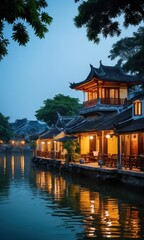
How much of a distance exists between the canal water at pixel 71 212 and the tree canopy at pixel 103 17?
6.15 m

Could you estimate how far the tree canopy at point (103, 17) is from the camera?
10.2m

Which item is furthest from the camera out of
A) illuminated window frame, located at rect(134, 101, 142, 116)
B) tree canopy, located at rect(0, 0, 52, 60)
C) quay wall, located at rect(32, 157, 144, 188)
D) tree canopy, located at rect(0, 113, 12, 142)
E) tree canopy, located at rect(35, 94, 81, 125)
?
tree canopy, located at rect(0, 113, 12, 142)

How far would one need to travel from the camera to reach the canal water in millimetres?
10195

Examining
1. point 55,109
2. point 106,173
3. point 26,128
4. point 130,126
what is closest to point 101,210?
point 106,173

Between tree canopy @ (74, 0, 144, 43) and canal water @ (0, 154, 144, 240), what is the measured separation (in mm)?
6153

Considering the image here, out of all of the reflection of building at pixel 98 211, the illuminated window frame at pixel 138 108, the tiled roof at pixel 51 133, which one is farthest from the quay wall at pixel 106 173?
the tiled roof at pixel 51 133

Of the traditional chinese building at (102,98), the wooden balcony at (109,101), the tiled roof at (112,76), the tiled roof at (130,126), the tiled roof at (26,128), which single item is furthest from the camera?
the tiled roof at (26,128)

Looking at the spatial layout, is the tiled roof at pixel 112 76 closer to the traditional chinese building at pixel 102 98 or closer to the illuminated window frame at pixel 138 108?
the traditional chinese building at pixel 102 98

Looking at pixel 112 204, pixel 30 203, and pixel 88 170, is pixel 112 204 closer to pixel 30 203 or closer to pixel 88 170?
pixel 30 203

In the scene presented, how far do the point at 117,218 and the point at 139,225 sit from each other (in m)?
1.15

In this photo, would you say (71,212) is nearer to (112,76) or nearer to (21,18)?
(21,18)

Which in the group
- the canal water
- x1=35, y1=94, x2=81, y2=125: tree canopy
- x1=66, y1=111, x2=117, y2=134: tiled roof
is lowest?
the canal water

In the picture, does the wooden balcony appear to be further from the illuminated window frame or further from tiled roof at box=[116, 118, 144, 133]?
tiled roof at box=[116, 118, 144, 133]

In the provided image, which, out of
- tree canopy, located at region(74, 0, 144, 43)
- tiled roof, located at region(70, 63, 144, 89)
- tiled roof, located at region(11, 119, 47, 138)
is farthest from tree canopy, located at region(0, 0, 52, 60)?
tiled roof, located at region(11, 119, 47, 138)
